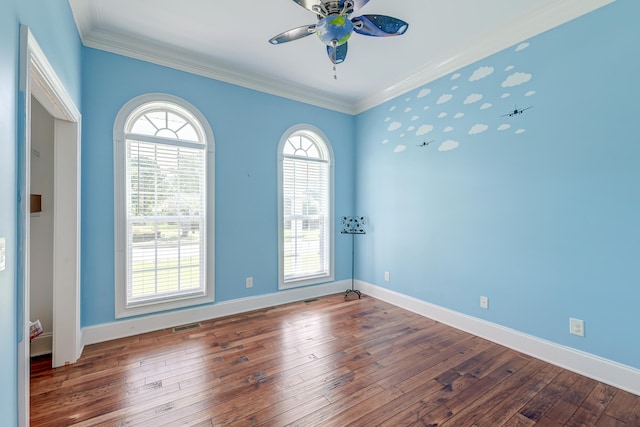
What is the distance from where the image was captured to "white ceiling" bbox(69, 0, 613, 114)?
7.66ft

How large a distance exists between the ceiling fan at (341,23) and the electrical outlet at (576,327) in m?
2.66

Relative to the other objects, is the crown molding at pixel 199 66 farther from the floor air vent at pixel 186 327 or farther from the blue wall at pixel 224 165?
the floor air vent at pixel 186 327

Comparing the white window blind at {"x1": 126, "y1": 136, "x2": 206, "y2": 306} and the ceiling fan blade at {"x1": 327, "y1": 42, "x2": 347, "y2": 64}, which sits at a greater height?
the ceiling fan blade at {"x1": 327, "y1": 42, "x2": 347, "y2": 64}

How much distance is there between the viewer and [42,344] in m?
2.45

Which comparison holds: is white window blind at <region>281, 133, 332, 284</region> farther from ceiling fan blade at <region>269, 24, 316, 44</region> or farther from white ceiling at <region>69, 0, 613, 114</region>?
ceiling fan blade at <region>269, 24, 316, 44</region>

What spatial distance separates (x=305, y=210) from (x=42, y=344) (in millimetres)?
3011

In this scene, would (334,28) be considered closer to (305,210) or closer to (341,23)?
(341,23)

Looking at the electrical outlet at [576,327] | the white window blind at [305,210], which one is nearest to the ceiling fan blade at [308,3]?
the white window blind at [305,210]

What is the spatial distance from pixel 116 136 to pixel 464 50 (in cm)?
366

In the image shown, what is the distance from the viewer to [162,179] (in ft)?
10.0

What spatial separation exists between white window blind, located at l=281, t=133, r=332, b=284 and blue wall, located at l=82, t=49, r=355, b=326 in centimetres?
19

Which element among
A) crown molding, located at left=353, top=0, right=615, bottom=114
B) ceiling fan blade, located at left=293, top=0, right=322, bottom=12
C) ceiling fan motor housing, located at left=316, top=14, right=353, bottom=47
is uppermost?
crown molding, located at left=353, top=0, right=615, bottom=114

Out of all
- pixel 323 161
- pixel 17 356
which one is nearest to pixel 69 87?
pixel 17 356

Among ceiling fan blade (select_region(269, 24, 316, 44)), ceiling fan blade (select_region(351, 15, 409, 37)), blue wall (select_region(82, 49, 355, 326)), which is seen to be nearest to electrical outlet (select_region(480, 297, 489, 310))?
blue wall (select_region(82, 49, 355, 326))
